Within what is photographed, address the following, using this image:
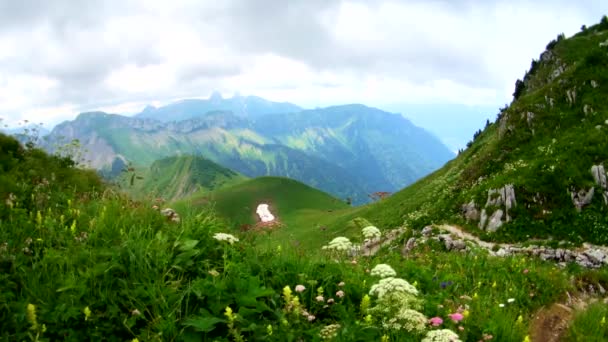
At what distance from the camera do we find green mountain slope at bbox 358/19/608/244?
27359 mm

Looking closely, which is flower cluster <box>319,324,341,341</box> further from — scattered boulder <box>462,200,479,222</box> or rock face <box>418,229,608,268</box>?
scattered boulder <box>462,200,479,222</box>

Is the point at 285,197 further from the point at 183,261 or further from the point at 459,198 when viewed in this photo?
the point at 183,261

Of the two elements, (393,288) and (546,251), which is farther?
(546,251)

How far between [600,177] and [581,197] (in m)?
1.97

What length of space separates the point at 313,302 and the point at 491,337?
224 cm

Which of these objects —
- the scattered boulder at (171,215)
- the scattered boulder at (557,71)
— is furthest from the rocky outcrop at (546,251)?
the scattered boulder at (557,71)

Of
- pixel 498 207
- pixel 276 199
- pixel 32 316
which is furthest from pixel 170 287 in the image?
pixel 276 199

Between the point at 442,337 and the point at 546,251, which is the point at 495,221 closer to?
the point at 546,251

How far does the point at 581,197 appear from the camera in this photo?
27.7 metres

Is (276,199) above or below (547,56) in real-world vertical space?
below

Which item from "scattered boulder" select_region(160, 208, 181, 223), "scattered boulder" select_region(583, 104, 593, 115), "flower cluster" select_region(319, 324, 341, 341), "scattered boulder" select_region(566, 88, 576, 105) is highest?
"scattered boulder" select_region(566, 88, 576, 105)

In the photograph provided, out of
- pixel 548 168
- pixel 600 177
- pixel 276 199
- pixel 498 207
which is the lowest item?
pixel 276 199

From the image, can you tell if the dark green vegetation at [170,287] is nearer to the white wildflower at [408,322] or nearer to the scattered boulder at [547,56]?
the white wildflower at [408,322]

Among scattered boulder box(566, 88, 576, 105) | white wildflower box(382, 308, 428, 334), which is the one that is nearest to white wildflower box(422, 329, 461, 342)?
white wildflower box(382, 308, 428, 334)
